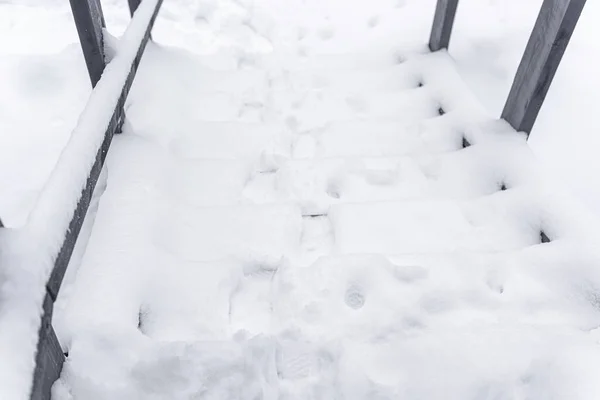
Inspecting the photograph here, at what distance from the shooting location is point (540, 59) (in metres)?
2.01

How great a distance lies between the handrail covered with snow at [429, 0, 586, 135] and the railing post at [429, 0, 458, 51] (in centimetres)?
92

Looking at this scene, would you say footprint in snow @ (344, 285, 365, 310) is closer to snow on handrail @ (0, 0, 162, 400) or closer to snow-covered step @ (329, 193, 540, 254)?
snow-covered step @ (329, 193, 540, 254)

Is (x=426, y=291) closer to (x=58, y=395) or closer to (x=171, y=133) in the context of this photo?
(x=58, y=395)

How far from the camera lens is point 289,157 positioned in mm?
2268

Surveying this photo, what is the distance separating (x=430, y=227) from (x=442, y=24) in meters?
1.70

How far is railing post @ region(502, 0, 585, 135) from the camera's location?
1877 millimetres

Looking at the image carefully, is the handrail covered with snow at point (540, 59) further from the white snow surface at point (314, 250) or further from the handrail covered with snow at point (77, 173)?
the handrail covered with snow at point (77, 173)

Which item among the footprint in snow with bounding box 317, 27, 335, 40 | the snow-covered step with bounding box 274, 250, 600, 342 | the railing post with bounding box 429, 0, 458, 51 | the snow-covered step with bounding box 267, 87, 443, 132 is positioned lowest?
the footprint in snow with bounding box 317, 27, 335, 40

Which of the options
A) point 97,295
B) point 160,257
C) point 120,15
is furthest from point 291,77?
point 120,15

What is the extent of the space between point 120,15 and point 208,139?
9.61 feet

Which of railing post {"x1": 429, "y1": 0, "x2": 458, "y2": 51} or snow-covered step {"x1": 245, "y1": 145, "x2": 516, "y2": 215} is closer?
snow-covered step {"x1": 245, "y1": 145, "x2": 516, "y2": 215}

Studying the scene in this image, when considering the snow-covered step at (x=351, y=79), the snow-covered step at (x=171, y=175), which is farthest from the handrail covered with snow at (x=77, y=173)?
the snow-covered step at (x=351, y=79)

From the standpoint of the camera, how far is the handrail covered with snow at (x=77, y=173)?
3.54 feet

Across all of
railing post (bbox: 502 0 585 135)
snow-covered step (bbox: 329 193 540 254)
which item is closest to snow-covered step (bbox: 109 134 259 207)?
snow-covered step (bbox: 329 193 540 254)
